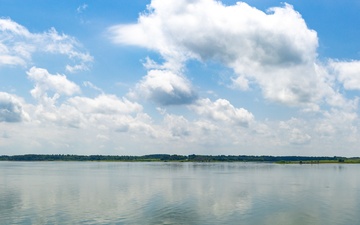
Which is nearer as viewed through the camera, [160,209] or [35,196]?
[160,209]

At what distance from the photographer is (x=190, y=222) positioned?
4112 cm

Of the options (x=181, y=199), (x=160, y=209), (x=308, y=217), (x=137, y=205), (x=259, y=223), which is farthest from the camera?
(x=181, y=199)

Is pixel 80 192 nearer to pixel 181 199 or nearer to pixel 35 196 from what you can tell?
pixel 35 196

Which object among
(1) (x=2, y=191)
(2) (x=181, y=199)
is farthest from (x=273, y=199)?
(1) (x=2, y=191)

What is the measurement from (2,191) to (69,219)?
34191 mm

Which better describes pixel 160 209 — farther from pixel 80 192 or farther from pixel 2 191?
pixel 2 191

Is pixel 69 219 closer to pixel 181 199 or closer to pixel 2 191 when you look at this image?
pixel 181 199

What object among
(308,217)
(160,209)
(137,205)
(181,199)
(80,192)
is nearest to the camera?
(308,217)

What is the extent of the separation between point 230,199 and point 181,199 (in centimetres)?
805

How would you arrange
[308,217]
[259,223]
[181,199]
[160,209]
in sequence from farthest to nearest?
[181,199], [160,209], [308,217], [259,223]

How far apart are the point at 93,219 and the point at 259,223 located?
18948 mm

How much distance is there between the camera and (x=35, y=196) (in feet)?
204

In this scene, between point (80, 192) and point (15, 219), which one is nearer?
point (15, 219)

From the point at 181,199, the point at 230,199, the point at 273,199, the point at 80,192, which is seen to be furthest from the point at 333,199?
the point at 80,192
